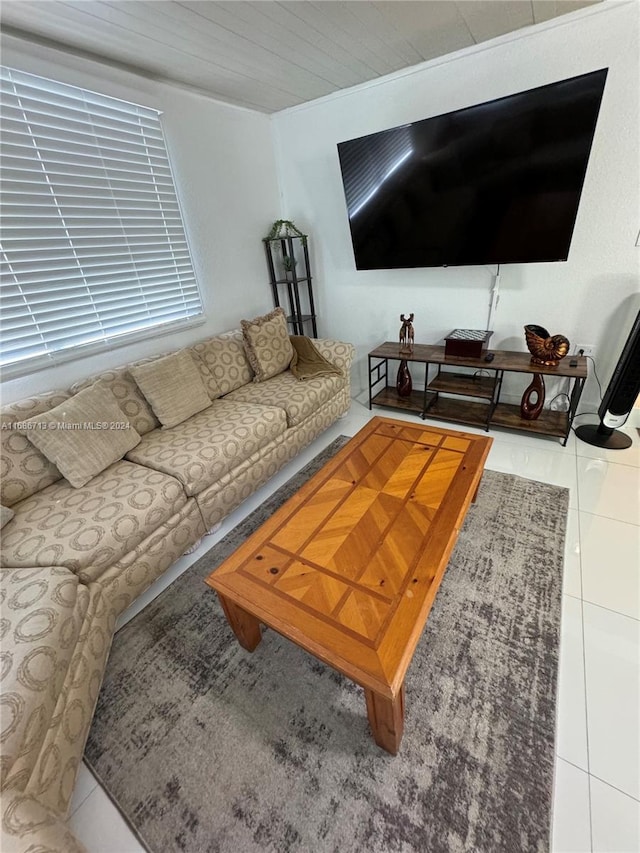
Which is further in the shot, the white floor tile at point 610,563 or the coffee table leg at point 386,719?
the white floor tile at point 610,563

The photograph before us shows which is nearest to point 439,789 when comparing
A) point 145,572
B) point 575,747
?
point 575,747

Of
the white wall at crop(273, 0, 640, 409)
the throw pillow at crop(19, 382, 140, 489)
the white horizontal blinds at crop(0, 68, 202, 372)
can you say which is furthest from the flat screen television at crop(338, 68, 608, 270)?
the throw pillow at crop(19, 382, 140, 489)

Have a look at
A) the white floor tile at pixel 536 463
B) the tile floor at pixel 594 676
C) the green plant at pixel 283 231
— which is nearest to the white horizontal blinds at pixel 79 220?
the green plant at pixel 283 231

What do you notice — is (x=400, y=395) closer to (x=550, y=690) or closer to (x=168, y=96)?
(x=550, y=690)

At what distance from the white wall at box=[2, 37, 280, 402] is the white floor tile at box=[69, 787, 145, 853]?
5.91ft

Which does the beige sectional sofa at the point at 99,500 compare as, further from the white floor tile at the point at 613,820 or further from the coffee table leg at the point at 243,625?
the white floor tile at the point at 613,820

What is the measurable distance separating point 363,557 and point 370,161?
8.48ft

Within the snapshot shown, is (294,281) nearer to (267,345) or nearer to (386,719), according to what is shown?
(267,345)

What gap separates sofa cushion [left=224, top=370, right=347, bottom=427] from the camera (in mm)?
2396

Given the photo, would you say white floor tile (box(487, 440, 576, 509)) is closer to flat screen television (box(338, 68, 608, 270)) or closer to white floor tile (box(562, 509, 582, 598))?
white floor tile (box(562, 509, 582, 598))

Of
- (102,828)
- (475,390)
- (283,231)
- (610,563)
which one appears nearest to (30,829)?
(102,828)

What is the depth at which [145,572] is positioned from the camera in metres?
1.61

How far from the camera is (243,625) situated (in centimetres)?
133

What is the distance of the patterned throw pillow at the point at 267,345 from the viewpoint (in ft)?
8.87
